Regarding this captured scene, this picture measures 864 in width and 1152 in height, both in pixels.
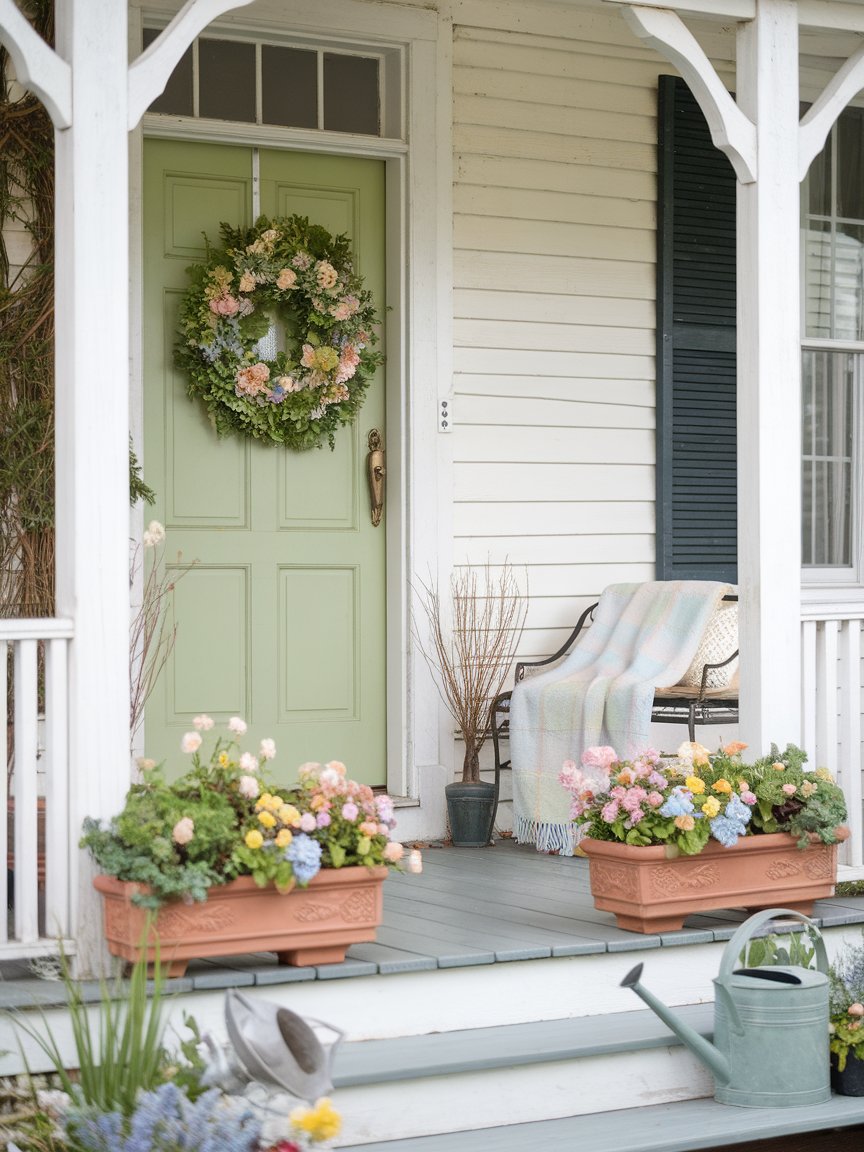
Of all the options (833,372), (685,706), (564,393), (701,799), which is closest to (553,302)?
(564,393)

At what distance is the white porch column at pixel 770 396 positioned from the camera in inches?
175

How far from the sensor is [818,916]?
14.4 ft

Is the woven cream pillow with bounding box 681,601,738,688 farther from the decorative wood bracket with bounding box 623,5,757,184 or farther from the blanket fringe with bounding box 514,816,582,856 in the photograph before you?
the decorative wood bracket with bounding box 623,5,757,184

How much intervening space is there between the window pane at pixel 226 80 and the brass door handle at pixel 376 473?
114 centimetres

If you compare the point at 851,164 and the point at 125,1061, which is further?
the point at 851,164

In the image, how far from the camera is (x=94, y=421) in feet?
12.1

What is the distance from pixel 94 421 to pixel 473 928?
1603mm

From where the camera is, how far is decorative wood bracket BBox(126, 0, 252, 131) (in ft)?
12.2

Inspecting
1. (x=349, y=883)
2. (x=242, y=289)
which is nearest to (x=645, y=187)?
(x=242, y=289)

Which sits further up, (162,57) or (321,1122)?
(162,57)

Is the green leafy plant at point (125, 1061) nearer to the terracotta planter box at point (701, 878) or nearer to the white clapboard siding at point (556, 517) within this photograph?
the terracotta planter box at point (701, 878)

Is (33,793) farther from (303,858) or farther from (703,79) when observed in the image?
(703,79)

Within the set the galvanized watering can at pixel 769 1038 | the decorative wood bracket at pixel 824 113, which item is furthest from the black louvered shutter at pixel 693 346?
the galvanized watering can at pixel 769 1038

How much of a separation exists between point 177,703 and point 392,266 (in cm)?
167
